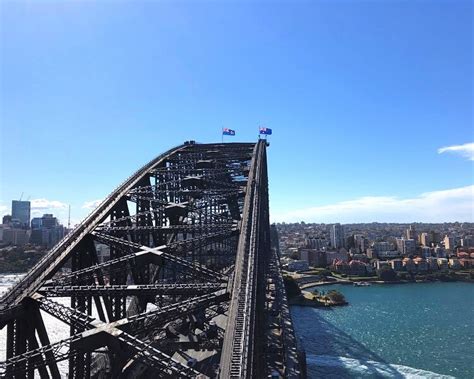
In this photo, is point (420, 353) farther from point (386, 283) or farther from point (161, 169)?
point (386, 283)

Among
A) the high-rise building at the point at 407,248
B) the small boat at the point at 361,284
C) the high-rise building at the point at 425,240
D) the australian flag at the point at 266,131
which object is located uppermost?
the australian flag at the point at 266,131

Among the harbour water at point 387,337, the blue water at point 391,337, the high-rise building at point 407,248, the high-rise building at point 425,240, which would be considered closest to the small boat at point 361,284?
the blue water at point 391,337

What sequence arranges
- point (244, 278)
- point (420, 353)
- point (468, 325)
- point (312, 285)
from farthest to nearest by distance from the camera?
point (312, 285) < point (468, 325) < point (420, 353) < point (244, 278)

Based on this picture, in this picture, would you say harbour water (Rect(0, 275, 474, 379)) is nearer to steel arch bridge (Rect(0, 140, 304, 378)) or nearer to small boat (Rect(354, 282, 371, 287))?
steel arch bridge (Rect(0, 140, 304, 378))

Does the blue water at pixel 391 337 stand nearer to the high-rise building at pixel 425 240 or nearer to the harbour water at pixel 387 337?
the harbour water at pixel 387 337

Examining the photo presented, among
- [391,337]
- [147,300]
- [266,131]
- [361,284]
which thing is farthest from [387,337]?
[361,284]

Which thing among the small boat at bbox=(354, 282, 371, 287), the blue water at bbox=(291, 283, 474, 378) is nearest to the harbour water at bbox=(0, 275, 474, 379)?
the blue water at bbox=(291, 283, 474, 378)

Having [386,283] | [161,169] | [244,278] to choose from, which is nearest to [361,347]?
[161,169]
